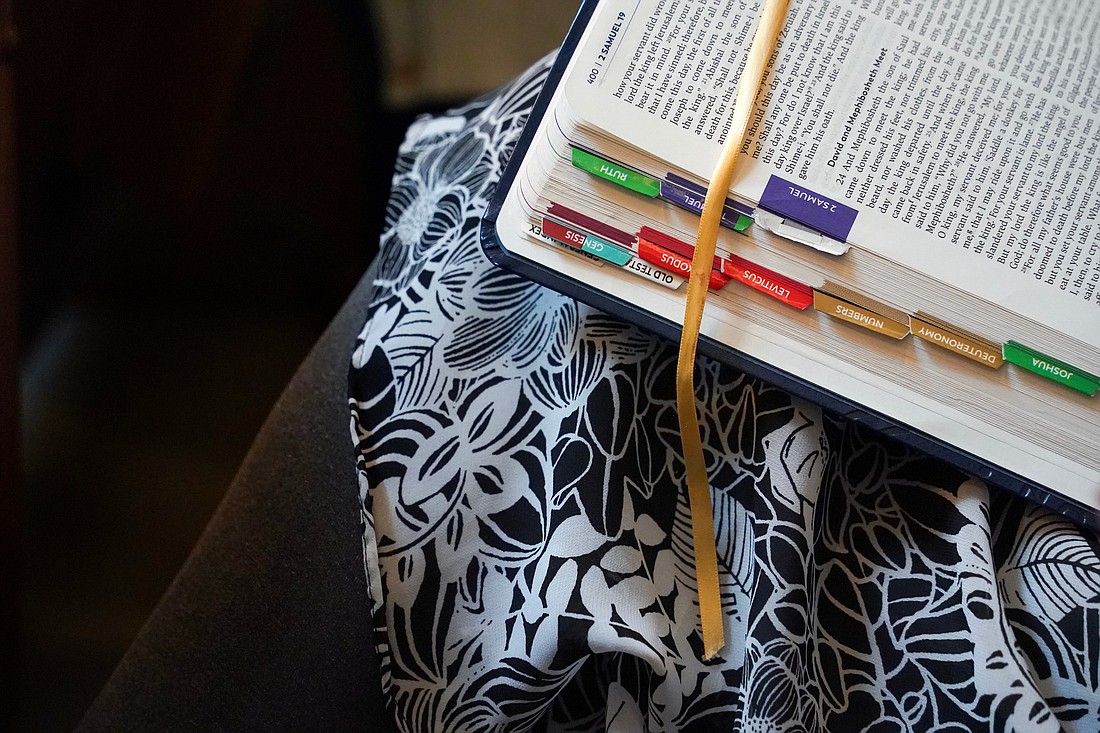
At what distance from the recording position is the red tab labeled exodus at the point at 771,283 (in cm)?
42

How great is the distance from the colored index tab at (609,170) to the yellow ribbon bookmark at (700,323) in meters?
0.03

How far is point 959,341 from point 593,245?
19 cm

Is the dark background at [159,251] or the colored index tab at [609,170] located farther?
the dark background at [159,251]

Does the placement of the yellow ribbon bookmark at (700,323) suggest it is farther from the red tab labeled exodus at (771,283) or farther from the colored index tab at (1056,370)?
the colored index tab at (1056,370)

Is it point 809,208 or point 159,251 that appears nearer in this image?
point 809,208

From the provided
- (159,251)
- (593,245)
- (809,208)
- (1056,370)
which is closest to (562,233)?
(593,245)

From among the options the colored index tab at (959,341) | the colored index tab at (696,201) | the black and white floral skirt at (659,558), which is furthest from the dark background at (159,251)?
the colored index tab at (959,341)

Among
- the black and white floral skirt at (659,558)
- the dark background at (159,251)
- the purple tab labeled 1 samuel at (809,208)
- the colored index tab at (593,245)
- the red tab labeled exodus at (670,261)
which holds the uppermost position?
the purple tab labeled 1 samuel at (809,208)

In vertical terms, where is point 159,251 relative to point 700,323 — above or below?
below

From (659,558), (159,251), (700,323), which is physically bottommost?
(159,251)

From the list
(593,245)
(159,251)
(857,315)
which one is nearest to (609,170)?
(593,245)

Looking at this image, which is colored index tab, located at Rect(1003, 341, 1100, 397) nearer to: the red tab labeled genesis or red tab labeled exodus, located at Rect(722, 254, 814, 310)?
red tab labeled exodus, located at Rect(722, 254, 814, 310)

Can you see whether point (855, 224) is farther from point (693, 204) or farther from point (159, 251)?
point (159, 251)

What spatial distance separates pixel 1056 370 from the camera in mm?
407
